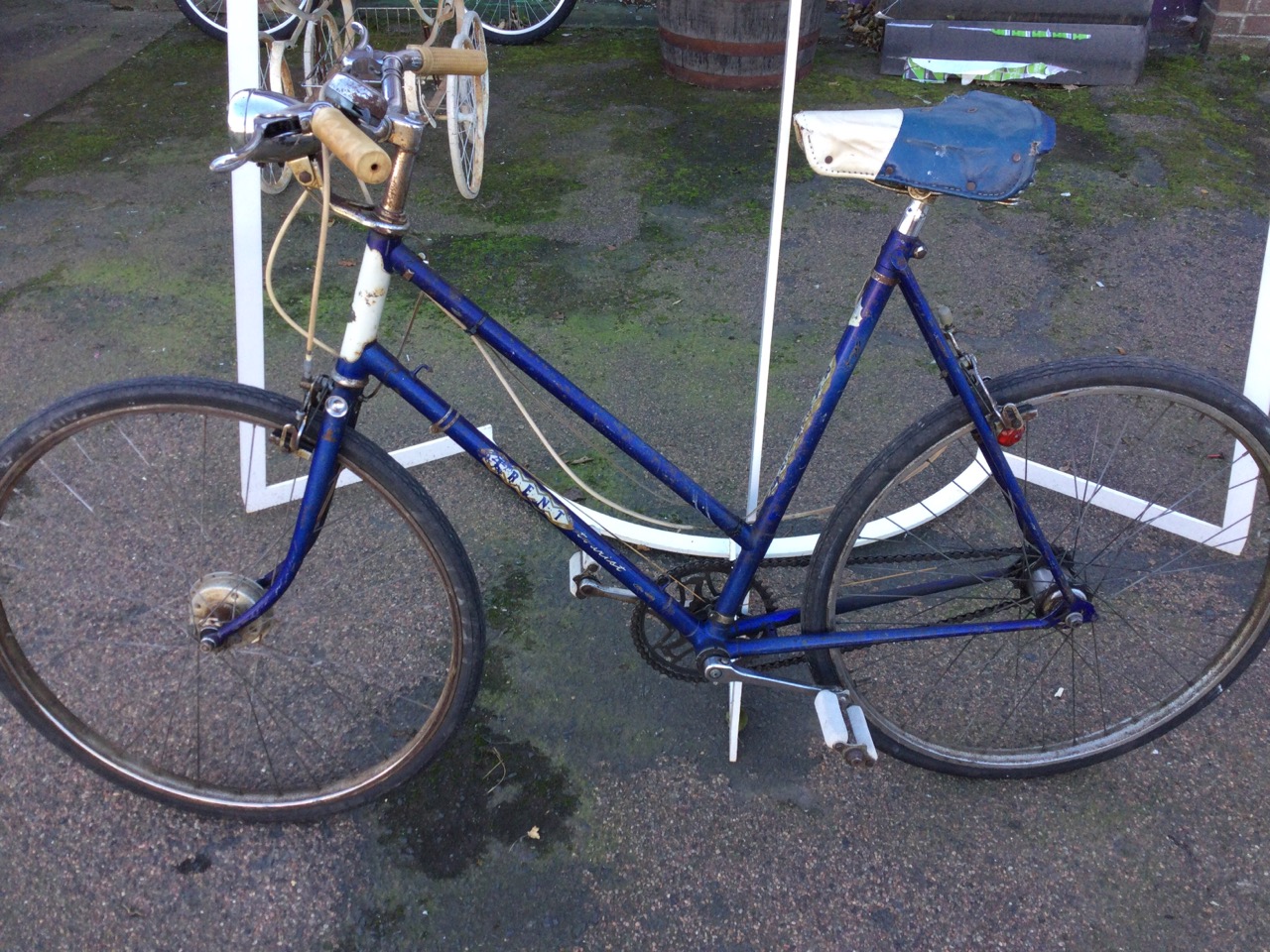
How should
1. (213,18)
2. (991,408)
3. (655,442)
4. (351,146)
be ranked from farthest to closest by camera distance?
(213,18), (655,442), (991,408), (351,146)

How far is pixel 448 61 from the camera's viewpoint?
70.8 inches

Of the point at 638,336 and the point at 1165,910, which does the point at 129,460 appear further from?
the point at 1165,910

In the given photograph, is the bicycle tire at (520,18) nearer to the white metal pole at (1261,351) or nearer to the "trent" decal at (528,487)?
the white metal pole at (1261,351)

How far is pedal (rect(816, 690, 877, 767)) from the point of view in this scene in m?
1.92

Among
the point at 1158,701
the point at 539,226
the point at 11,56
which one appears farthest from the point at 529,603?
the point at 11,56

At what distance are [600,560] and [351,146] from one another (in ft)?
2.90

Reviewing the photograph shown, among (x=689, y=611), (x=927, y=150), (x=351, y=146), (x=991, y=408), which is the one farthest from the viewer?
(x=689, y=611)

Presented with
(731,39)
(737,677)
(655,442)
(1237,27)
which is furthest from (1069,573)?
(1237,27)

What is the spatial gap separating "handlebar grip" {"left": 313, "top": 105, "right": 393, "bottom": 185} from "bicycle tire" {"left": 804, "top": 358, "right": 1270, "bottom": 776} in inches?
38.0

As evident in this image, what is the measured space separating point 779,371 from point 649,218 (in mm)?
1270

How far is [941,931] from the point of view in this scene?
190 cm

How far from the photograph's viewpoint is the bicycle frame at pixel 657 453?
5.63ft

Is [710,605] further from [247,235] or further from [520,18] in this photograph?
[520,18]

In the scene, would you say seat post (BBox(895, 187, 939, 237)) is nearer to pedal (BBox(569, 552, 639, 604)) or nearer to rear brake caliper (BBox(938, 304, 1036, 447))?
rear brake caliper (BBox(938, 304, 1036, 447))
